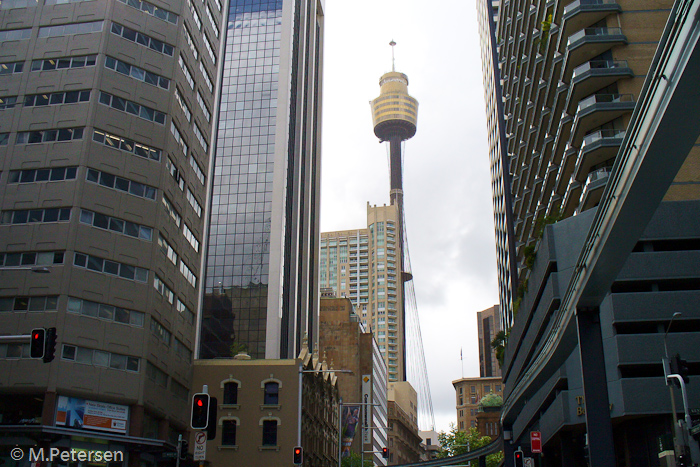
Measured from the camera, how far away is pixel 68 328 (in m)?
42.5

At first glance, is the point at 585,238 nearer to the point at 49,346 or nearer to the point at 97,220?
the point at 49,346

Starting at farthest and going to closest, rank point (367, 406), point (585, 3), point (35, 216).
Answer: point (367, 406), point (585, 3), point (35, 216)

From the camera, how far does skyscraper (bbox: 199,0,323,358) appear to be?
11657cm

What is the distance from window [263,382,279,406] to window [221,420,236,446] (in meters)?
3.34

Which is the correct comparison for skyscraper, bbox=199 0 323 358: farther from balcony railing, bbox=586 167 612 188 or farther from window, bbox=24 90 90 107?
balcony railing, bbox=586 167 612 188

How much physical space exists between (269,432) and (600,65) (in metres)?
39.7

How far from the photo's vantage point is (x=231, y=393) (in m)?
59.2

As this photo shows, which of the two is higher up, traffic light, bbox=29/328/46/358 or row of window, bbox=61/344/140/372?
row of window, bbox=61/344/140/372

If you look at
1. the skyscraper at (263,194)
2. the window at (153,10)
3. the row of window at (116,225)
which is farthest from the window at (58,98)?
the skyscraper at (263,194)

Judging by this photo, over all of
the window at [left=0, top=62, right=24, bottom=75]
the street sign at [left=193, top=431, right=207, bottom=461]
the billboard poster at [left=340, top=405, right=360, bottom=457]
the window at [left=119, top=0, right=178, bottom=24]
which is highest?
the window at [left=119, top=0, right=178, bottom=24]

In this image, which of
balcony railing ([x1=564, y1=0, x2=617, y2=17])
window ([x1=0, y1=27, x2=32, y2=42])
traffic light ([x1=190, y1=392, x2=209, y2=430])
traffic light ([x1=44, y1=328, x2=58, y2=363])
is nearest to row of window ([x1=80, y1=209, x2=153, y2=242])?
window ([x1=0, y1=27, x2=32, y2=42])

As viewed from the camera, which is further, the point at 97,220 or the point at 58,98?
the point at 58,98

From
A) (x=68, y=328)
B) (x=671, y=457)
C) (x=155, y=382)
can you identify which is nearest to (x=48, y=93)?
(x=68, y=328)

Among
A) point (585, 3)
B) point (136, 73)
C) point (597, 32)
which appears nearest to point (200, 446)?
point (136, 73)
